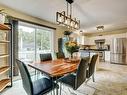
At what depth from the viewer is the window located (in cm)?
408

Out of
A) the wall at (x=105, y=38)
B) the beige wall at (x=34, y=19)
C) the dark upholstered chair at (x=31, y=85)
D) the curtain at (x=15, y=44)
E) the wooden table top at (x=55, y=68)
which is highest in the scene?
the beige wall at (x=34, y=19)

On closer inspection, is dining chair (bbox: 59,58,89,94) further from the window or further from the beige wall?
the beige wall

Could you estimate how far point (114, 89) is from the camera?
9.11ft

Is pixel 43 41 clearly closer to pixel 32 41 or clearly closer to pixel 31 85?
pixel 32 41

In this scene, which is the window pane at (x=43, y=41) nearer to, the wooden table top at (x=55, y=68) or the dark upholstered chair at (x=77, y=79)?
the wooden table top at (x=55, y=68)

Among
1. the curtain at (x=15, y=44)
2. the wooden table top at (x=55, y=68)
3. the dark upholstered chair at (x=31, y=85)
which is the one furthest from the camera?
the curtain at (x=15, y=44)

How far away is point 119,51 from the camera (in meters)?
6.75

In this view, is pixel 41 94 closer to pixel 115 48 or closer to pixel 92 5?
pixel 92 5

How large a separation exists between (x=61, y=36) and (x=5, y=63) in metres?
3.27

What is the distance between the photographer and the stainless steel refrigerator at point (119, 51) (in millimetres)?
6613

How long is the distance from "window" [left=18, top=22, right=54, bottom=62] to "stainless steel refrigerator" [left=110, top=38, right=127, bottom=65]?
4.27m

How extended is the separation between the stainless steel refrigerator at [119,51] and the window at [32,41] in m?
4.27

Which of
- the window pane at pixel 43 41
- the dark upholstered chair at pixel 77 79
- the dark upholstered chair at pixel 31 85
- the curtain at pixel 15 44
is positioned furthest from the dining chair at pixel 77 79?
the window pane at pixel 43 41

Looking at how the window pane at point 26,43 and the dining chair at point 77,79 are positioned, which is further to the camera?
the window pane at point 26,43
